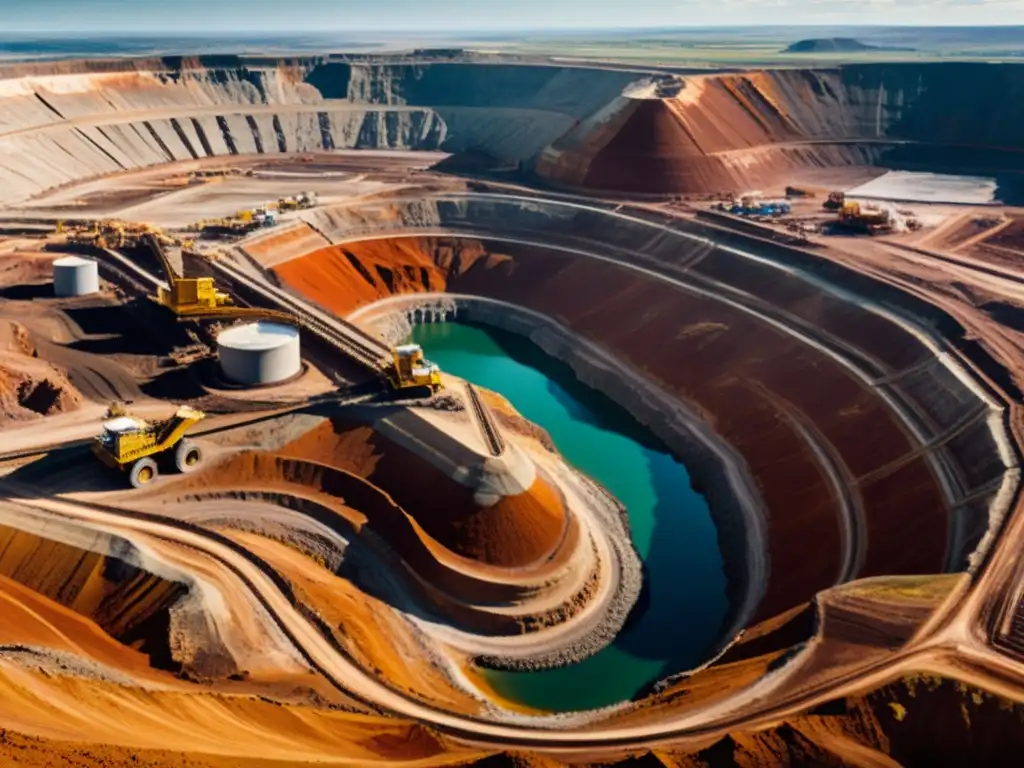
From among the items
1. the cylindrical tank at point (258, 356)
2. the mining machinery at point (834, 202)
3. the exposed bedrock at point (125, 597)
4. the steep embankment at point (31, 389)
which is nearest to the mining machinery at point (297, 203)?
the cylindrical tank at point (258, 356)

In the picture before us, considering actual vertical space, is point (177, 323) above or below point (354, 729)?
above

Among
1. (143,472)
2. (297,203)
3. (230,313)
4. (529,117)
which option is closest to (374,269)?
(297,203)

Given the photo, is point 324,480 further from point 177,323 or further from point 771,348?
point 771,348

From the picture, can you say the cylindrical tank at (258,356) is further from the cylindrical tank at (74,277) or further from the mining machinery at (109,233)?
the mining machinery at (109,233)

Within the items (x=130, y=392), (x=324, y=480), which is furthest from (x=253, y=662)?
(x=130, y=392)

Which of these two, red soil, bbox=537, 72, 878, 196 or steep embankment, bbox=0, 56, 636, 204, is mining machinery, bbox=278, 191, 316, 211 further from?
steep embankment, bbox=0, 56, 636, 204

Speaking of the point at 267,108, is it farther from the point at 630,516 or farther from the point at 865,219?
the point at 630,516

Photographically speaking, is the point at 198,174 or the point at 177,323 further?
the point at 198,174
